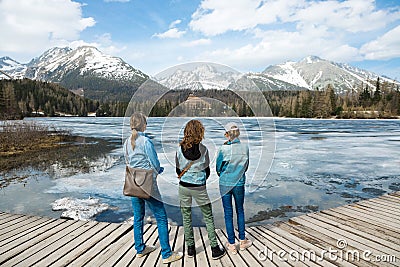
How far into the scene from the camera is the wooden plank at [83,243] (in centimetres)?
312

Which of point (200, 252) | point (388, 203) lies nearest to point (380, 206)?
point (388, 203)

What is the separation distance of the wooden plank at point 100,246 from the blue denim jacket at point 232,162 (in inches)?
68.8

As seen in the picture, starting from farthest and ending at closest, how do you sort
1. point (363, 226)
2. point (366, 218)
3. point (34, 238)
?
1. point (366, 218)
2. point (363, 226)
3. point (34, 238)

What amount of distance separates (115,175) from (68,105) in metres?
105

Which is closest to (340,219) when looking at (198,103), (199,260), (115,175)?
(199,260)

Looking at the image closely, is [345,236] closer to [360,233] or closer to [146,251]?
[360,233]

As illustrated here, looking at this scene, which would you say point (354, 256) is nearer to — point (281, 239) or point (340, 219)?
point (281, 239)

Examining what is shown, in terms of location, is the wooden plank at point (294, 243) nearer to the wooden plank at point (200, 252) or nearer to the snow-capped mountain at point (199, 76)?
the wooden plank at point (200, 252)

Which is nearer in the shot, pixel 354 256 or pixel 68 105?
pixel 354 256

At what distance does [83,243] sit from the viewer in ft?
11.6

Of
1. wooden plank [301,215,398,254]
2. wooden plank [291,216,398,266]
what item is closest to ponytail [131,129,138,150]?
wooden plank [291,216,398,266]

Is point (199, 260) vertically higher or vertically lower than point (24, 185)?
higher

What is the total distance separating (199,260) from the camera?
309cm

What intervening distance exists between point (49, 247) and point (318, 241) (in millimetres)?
3509
